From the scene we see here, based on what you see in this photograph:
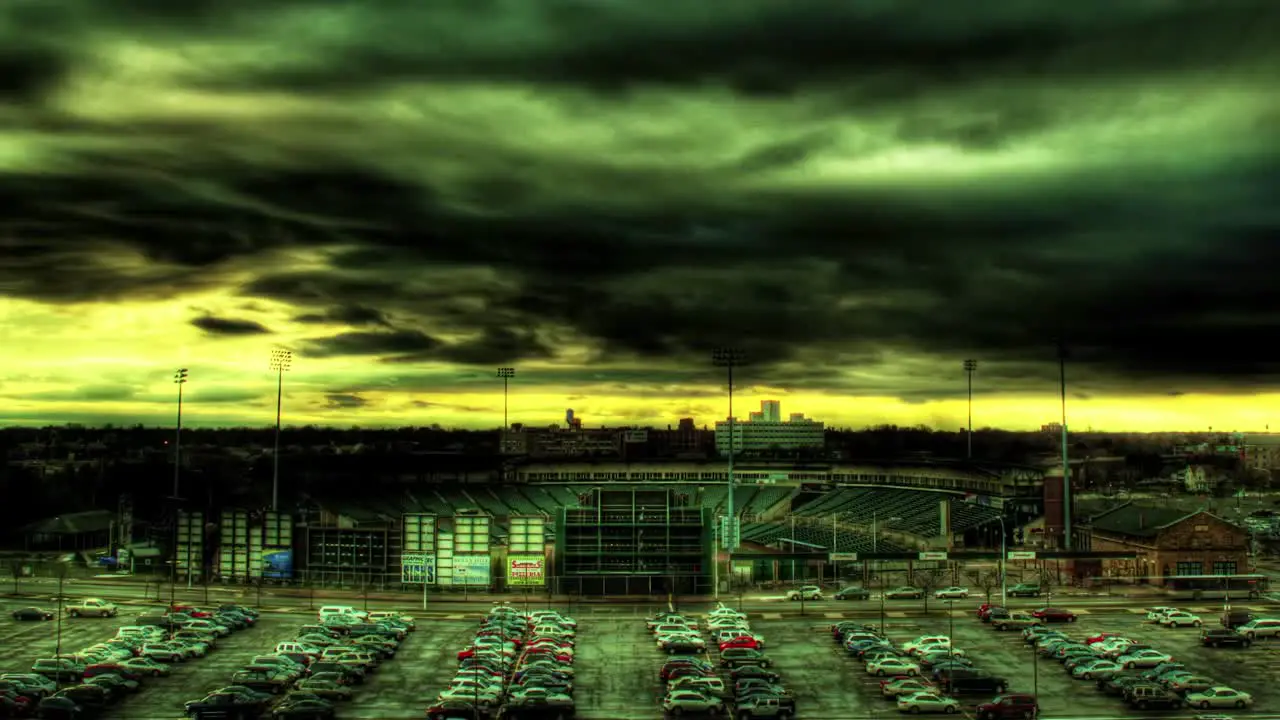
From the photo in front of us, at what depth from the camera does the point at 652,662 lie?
2282 inches

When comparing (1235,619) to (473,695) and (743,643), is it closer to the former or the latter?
(743,643)

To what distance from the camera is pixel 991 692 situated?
51.4 meters

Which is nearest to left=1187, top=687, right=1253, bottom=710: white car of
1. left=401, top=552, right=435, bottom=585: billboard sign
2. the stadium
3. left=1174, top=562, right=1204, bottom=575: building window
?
the stadium

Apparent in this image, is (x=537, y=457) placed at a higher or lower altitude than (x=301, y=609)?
higher

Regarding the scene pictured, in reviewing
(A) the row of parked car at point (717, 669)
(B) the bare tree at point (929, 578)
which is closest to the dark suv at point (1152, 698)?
(A) the row of parked car at point (717, 669)

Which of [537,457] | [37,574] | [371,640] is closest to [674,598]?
[371,640]

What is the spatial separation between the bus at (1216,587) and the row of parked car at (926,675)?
27.8 meters

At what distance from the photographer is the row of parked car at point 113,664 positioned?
157 ft

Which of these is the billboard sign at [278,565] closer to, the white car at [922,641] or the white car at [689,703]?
the white car at [689,703]

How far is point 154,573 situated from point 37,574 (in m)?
10.2

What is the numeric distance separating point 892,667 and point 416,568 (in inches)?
1547

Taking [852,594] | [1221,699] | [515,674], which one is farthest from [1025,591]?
Result: [515,674]

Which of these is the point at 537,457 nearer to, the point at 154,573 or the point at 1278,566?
the point at 154,573

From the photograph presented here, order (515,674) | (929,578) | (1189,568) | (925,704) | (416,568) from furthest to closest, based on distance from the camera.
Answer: (1189,568)
(929,578)
(416,568)
(515,674)
(925,704)
